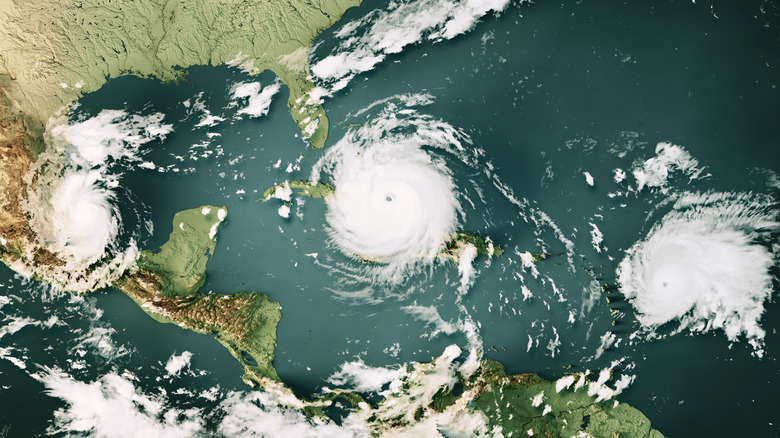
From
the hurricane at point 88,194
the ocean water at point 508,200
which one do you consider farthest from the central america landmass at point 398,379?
the hurricane at point 88,194

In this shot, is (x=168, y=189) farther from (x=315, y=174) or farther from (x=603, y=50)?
(x=603, y=50)

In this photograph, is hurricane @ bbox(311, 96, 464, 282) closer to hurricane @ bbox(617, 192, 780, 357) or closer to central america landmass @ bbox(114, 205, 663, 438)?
central america landmass @ bbox(114, 205, 663, 438)

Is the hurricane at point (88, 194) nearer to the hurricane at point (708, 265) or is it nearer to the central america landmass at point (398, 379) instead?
the central america landmass at point (398, 379)

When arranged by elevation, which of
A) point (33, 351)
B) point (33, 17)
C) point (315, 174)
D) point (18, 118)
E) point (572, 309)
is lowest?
point (572, 309)

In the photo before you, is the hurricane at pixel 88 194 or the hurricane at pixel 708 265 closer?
the hurricane at pixel 708 265

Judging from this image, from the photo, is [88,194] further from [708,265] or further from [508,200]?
[708,265]

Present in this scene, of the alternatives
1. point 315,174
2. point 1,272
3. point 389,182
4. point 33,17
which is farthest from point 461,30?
point 1,272
